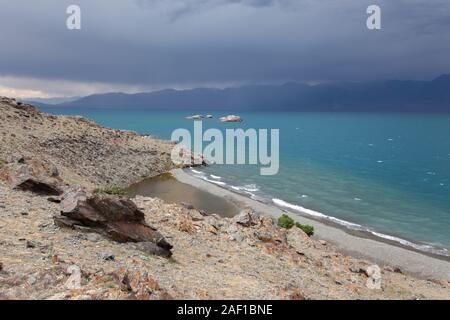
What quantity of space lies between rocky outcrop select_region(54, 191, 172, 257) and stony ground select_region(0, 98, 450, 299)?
1.53 ft

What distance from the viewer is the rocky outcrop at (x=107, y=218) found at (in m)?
19.8

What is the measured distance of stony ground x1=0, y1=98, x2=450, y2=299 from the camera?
532 inches

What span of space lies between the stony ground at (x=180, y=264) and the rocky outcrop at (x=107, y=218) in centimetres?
47

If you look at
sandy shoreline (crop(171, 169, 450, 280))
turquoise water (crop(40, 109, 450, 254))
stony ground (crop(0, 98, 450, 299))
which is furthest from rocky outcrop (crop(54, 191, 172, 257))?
turquoise water (crop(40, 109, 450, 254))

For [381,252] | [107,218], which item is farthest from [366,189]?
[107,218]

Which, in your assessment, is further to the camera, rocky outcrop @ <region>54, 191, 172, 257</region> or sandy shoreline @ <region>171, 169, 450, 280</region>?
sandy shoreline @ <region>171, 169, 450, 280</region>

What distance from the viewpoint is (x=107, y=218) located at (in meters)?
20.4

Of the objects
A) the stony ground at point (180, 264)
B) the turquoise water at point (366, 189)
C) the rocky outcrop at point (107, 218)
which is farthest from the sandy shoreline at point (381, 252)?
the rocky outcrop at point (107, 218)

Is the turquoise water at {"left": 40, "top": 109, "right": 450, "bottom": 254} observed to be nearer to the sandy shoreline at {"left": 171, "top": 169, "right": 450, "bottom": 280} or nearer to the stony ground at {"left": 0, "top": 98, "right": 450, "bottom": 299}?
the sandy shoreline at {"left": 171, "top": 169, "right": 450, "bottom": 280}

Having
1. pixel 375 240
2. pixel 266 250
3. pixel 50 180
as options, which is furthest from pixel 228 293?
pixel 375 240

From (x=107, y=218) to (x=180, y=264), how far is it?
4.60 metres

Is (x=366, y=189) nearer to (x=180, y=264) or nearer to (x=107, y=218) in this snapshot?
(x=180, y=264)
